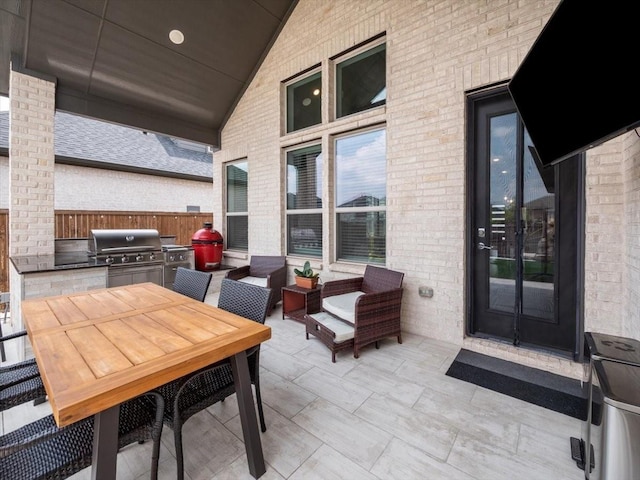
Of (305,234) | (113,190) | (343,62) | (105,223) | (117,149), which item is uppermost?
(343,62)

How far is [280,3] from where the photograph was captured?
14.7 feet

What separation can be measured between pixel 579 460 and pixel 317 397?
159 centimetres

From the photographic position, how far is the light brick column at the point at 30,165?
11.8ft

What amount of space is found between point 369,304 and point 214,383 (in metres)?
1.62

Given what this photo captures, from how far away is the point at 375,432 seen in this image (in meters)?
1.82

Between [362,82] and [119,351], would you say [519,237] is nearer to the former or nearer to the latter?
[362,82]

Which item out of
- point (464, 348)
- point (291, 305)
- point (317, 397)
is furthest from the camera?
point (291, 305)

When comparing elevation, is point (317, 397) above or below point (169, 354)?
below

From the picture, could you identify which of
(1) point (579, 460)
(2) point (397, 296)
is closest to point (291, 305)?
(2) point (397, 296)

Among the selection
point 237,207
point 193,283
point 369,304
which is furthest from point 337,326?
point 237,207

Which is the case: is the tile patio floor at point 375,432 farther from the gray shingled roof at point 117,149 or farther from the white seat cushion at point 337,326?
the gray shingled roof at point 117,149

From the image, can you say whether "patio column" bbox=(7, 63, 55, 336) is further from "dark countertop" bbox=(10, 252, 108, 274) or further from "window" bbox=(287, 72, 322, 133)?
"window" bbox=(287, 72, 322, 133)

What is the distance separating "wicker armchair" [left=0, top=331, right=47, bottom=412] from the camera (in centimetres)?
146

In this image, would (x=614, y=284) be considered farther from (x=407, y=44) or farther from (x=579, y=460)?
(x=407, y=44)
